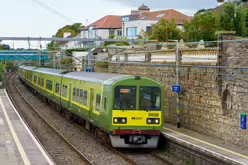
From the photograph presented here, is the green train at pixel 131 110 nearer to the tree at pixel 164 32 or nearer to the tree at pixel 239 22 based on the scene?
the tree at pixel 239 22

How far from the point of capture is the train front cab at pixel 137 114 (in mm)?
14602

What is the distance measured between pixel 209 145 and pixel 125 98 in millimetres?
2949

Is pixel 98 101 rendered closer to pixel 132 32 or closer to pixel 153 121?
pixel 153 121

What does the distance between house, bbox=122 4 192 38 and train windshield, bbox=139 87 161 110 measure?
130ft

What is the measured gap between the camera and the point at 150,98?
49.2ft

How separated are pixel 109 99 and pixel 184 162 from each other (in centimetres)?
295

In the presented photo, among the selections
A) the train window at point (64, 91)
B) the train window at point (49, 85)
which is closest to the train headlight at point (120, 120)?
the train window at point (64, 91)

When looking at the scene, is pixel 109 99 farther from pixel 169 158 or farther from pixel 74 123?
pixel 74 123

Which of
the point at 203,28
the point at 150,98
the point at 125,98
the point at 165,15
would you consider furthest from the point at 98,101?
the point at 165,15

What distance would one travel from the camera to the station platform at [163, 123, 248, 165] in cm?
1167

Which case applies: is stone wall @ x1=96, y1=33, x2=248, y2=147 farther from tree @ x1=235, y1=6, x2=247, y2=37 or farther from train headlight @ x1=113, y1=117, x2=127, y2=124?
tree @ x1=235, y1=6, x2=247, y2=37

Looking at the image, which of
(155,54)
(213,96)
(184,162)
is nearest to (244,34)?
(155,54)

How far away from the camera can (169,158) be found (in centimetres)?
1447

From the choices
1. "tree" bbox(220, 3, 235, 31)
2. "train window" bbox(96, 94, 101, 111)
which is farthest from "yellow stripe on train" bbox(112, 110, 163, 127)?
"tree" bbox(220, 3, 235, 31)
